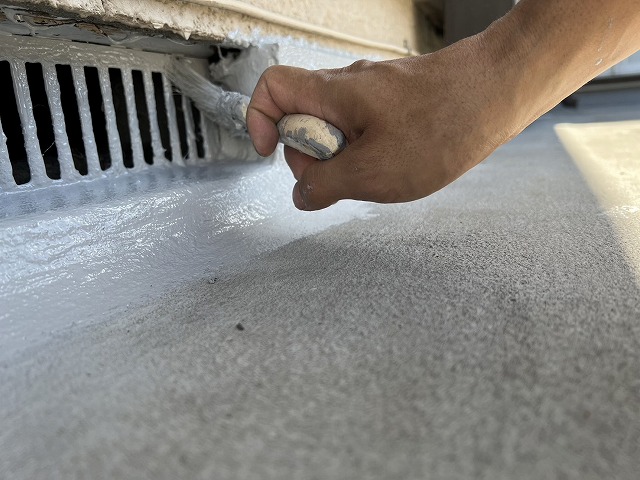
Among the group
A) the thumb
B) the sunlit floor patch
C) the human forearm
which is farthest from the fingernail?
the sunlit floor patch

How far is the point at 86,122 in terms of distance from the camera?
74cm

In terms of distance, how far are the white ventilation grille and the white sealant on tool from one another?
0.03 metres

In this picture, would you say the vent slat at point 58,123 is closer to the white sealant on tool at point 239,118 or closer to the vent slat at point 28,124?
the vent slat at point 28,124

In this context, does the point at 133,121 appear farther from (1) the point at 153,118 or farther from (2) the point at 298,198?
(2) the point at 298,198

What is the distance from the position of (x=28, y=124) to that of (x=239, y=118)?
307 millimetres

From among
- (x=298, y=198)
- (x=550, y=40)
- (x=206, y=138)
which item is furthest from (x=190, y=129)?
(x=550, y=40)

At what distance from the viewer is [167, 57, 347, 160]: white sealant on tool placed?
60cm

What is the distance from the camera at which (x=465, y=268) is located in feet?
1.89

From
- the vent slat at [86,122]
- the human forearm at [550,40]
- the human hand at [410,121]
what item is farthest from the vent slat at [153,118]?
the human forearm at [550,40]

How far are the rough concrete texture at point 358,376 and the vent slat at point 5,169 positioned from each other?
0.27 metres

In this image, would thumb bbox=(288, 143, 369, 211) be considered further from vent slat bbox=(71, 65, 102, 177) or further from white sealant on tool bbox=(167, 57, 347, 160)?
vent slat bbox=(71, 65, 102, 177)

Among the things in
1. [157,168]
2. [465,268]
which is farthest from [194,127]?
[465,268]

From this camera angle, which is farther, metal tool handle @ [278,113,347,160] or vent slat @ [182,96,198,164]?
vent slat @ [182,96,198,164]

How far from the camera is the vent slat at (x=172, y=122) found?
88cm
